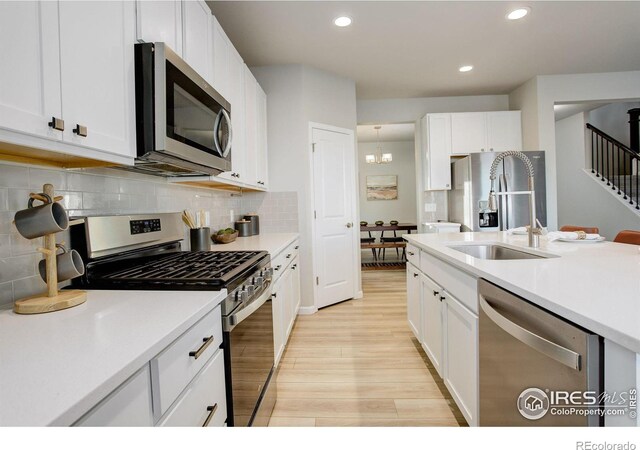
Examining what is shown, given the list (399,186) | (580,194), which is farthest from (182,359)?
(399,186)

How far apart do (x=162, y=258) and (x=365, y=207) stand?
699cm

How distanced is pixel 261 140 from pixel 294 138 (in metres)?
0.46

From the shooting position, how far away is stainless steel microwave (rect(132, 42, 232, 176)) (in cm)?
127

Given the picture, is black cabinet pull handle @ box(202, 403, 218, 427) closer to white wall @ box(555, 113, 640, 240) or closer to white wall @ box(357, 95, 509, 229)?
white wall @ box(357, 95, 509, 229)

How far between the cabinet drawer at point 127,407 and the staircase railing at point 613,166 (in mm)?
6566

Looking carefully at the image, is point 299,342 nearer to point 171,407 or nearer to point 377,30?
point 171,407

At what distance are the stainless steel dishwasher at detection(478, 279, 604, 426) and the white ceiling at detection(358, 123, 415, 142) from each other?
574 centimetres

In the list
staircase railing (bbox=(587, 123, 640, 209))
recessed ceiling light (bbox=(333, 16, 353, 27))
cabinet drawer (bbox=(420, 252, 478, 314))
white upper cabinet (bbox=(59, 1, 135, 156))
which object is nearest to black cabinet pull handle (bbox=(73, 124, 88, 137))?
white upper cabinet (bbox=(59, 1, 135, 156))

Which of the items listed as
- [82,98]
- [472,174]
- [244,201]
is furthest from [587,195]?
[82,98]

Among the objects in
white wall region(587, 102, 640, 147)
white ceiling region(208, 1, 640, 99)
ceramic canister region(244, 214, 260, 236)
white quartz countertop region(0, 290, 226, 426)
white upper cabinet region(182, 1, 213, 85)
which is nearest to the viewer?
white quartz countertop region(0, 290, 226, 426)

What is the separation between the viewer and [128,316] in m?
0.87

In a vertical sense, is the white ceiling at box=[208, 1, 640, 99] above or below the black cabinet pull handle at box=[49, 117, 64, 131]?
above

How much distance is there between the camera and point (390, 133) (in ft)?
24.3

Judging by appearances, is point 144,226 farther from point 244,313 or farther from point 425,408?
point 425,408
